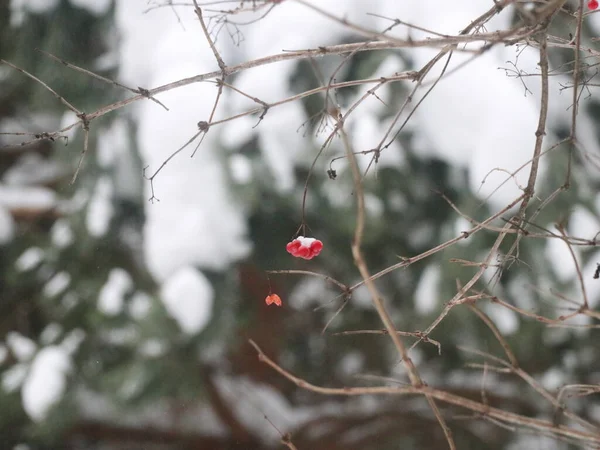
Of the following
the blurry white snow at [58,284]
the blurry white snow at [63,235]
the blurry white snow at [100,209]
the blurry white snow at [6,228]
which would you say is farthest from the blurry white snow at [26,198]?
the blurry white snow at [100,209]

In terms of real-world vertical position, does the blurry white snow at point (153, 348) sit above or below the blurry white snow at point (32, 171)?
below

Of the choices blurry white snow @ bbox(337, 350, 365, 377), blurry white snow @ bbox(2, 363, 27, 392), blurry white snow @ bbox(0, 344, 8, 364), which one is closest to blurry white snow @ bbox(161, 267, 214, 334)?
blurry white snow @ bbox(2, 363, 27, 392)

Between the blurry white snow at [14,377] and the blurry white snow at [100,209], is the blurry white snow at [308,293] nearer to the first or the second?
the blurry white snow at [100,209]

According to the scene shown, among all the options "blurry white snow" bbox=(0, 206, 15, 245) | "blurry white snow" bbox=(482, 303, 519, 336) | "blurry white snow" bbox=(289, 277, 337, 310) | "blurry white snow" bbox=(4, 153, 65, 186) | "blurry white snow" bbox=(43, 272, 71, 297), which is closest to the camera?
"blurry white snow" bbox=(482, 303, 519, 336)

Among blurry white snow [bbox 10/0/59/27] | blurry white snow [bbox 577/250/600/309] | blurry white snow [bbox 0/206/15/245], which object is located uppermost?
blurry white snow [bbox 10/0/59/27]

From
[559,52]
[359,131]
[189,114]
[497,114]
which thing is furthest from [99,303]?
[559,52]

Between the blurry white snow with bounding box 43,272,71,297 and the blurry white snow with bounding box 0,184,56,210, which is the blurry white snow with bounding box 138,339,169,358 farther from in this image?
the blurry white snow with bounding box 0,184,56,210

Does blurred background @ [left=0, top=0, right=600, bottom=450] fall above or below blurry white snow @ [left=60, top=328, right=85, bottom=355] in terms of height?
above

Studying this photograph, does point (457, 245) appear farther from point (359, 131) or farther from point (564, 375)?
point (564, 375)
